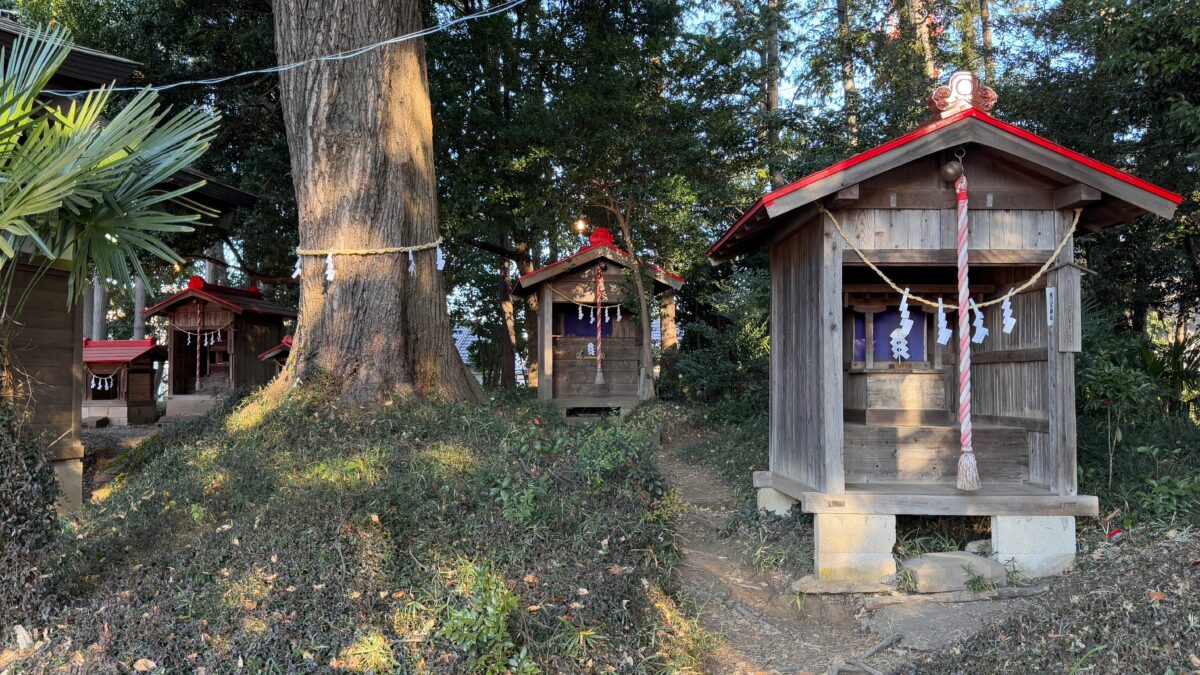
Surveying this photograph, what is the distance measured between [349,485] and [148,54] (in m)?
13.2

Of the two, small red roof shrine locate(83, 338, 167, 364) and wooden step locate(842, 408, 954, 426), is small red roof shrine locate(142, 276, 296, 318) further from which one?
wooden step locate(842, 408, 954, 426)

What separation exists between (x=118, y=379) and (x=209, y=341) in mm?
1936

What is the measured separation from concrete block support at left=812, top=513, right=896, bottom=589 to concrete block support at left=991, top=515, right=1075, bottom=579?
95 cm

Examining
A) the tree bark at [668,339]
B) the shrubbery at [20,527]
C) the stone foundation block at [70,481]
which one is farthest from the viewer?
the tree bark at [668,339]

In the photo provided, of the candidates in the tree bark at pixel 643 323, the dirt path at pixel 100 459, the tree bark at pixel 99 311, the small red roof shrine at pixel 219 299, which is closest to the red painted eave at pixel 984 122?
the dirt path at pixel 100 459

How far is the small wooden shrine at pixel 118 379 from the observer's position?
15.8 meters

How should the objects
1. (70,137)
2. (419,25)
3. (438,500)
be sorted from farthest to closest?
(419,25)
(438,500)
(70,137)

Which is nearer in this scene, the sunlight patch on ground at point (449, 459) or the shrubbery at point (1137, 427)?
Answer: the sunlight patch on ground at point (449, 459)

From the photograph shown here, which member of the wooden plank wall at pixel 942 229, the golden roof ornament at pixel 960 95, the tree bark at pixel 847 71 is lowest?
the wooden plank wall at pixel 942 229

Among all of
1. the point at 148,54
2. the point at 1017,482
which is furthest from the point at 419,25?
the point at 148,54

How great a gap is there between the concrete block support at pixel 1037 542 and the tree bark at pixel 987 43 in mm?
9172

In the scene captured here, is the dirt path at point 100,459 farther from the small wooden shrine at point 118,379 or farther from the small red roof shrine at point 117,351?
the small wooden shrine at point 118,379

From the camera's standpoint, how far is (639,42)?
18.3m

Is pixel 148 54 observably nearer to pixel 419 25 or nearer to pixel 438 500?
pixel 419 25
